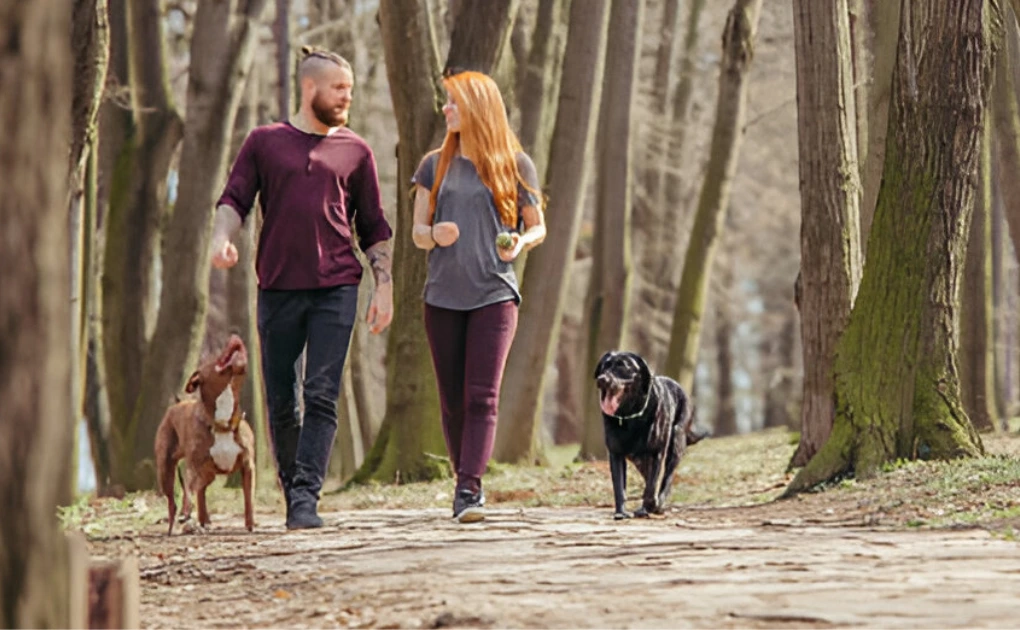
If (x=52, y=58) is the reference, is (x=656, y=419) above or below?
below

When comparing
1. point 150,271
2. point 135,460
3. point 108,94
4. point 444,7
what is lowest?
point 135,460

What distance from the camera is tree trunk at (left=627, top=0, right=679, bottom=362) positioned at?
30.4 meters

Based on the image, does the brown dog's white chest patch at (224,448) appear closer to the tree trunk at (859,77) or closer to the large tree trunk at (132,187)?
the tree trunk at (859,77)

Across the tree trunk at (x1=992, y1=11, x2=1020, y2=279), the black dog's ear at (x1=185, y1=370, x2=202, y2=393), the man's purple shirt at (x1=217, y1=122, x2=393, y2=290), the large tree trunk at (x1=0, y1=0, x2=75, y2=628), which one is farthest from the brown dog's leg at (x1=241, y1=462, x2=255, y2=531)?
the tree trunk at (x1=992, y1=11, x2=1020, y2=279)

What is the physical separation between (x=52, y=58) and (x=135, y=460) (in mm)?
14036

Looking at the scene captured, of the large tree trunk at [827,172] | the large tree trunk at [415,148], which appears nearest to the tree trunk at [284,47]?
the large tree trunk at [415,148]

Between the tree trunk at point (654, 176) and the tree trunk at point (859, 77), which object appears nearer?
the tree trunk at point (859, 77)

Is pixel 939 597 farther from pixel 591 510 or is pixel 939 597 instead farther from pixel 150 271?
pixel 150 271

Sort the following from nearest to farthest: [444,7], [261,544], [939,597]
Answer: [939,597] → [261,544] → [444,7]

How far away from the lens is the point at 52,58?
18.3 ft

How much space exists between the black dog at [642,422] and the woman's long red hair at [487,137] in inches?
42.9

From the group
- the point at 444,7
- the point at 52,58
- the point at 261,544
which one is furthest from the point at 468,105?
the point at 444,7

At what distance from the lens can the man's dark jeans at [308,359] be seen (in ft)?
33.3

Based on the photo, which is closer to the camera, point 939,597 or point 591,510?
point 939,597
